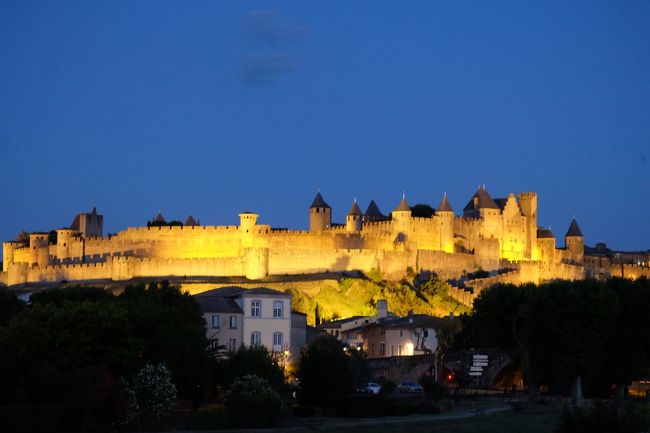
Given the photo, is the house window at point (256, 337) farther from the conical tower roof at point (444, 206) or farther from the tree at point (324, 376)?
the conical tower roof at point (444, 206)

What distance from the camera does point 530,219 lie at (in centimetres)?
12888

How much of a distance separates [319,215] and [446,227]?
47.3 ft

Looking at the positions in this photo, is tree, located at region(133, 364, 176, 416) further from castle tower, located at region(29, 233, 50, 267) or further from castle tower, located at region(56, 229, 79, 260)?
castle tower, located at region(56, 229, 79, 260)

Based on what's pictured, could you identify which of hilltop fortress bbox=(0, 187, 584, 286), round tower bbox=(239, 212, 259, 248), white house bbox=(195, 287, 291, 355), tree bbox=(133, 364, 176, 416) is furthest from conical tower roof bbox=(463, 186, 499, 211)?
tree bbox=(133, 364, 176, 416)

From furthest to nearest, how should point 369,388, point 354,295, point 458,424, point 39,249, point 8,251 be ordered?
point 8,251, point 39,249, point 354,295, point 369,388, point 458,424

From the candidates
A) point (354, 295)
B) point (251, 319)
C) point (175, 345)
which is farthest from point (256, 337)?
point (354, 295)

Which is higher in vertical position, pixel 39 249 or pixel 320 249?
pixel 39 249

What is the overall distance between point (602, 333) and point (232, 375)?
1846 centimetres

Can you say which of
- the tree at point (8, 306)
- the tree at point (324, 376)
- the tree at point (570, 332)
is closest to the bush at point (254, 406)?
the tree at point (324, 376)

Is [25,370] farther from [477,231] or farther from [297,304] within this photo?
[477,231]

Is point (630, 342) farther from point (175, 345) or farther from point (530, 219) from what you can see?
point (530, 219)

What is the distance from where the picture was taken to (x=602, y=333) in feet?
200

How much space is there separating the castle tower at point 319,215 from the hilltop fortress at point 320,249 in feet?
0.38

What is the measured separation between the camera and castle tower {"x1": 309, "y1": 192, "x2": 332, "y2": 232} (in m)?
127
